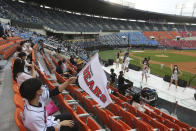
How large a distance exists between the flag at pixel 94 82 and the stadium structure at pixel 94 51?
0.65 meters

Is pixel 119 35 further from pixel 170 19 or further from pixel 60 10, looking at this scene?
pixel 170 19

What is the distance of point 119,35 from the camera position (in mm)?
49094

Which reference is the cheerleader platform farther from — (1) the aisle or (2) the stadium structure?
(1) the aisle

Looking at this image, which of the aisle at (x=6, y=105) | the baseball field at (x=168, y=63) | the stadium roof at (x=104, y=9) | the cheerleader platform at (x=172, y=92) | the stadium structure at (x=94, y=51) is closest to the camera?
the aisle at (x=6, y=105)

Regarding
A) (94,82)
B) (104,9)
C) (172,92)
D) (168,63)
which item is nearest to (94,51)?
(168,63)

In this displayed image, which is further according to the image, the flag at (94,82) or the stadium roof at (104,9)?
the stadium roof at (104,9)

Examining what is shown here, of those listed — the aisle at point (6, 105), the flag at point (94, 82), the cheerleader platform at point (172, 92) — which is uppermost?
the flag at point (94, 82)

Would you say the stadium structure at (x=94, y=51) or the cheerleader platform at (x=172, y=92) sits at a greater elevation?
the stadium structure at (x=94, y=51)

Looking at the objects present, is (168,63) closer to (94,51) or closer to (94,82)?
(94,51)

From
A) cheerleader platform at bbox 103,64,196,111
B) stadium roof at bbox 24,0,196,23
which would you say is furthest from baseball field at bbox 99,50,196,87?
stadium roof at bbox 24,0,196,23

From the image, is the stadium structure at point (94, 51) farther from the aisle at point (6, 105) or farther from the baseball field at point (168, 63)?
the baseball field at point (168, 63)

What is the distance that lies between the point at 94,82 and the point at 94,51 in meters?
27.5

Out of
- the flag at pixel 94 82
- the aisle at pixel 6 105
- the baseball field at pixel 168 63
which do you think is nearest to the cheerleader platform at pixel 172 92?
the baseball field at pixel 168 63

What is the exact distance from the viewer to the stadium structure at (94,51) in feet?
14.0
